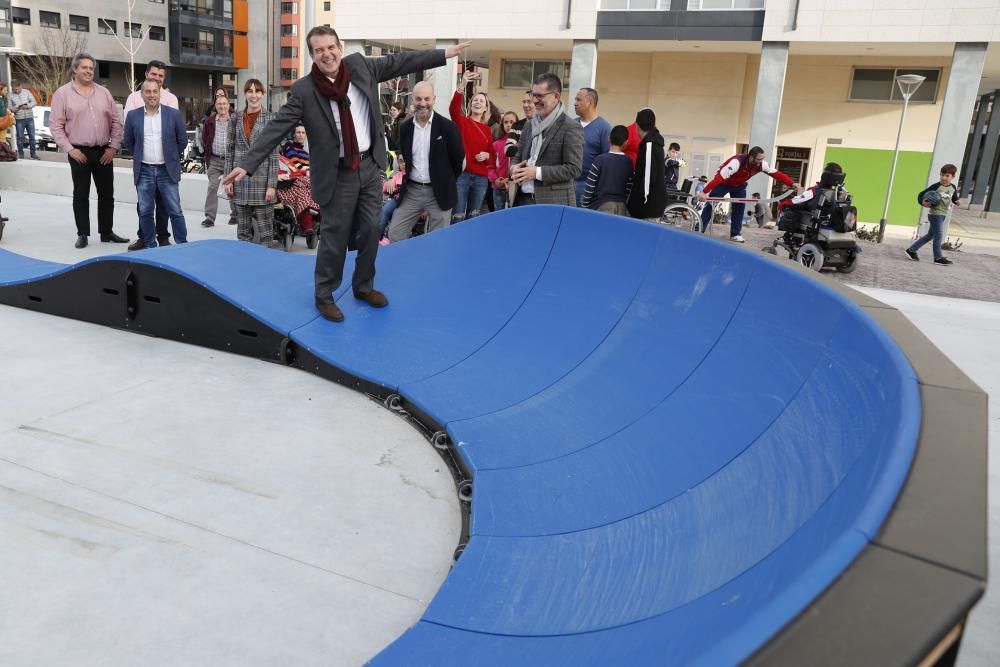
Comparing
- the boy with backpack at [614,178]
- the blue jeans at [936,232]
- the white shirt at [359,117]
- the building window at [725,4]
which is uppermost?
the building window at [725,4]

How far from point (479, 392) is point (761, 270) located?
1789 mm

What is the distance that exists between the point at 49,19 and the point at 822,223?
198 feet

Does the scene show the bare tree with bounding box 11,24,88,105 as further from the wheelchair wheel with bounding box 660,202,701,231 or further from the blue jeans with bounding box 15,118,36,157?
the wheelchair wheel with bounding box 660,202,701,231

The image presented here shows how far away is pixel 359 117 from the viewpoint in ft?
16.7

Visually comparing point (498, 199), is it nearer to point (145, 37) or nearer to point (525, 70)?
point (525, 70)

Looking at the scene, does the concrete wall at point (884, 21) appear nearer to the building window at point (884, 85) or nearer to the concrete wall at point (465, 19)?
the building window at point (884, 85)

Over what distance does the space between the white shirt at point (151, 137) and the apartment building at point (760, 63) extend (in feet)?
54.8

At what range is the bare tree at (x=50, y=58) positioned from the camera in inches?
1813

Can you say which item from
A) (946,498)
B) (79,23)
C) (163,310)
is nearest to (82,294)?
(163,310)

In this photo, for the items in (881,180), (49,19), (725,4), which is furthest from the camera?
(49,19)

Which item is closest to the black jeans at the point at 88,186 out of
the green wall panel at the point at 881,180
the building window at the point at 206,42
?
the green wall panel at the point at 881,180

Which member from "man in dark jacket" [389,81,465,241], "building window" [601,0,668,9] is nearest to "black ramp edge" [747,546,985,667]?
"man in dark jacket" [389,81,465,241]

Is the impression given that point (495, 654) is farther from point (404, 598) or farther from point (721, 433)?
point (721, 433)

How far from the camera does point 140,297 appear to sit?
18.4 feet
